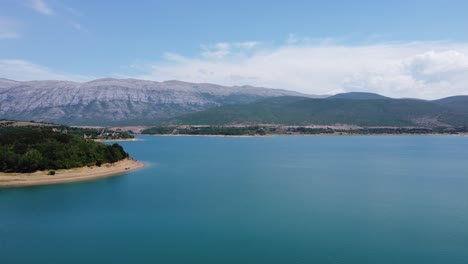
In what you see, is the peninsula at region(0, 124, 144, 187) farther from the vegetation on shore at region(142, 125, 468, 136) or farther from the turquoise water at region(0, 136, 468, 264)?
the vegetation on shore at region(142, 125, 468, 136)

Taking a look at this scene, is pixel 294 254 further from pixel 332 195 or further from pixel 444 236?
pixel 332 195

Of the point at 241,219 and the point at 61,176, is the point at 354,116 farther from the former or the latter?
the point at 241,219

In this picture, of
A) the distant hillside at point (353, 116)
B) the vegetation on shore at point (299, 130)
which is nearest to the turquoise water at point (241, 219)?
the vegetation on shore at point (299, 130)

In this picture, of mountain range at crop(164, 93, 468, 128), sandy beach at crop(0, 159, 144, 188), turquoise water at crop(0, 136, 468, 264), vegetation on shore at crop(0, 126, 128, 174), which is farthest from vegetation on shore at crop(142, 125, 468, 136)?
turquoise water at crop(0, 136, 468, 264)

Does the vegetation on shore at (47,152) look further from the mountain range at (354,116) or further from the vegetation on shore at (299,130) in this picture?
the mountain range at (354,116)

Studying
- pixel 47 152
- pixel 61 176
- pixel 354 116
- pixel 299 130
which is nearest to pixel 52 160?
pixel 47 152
